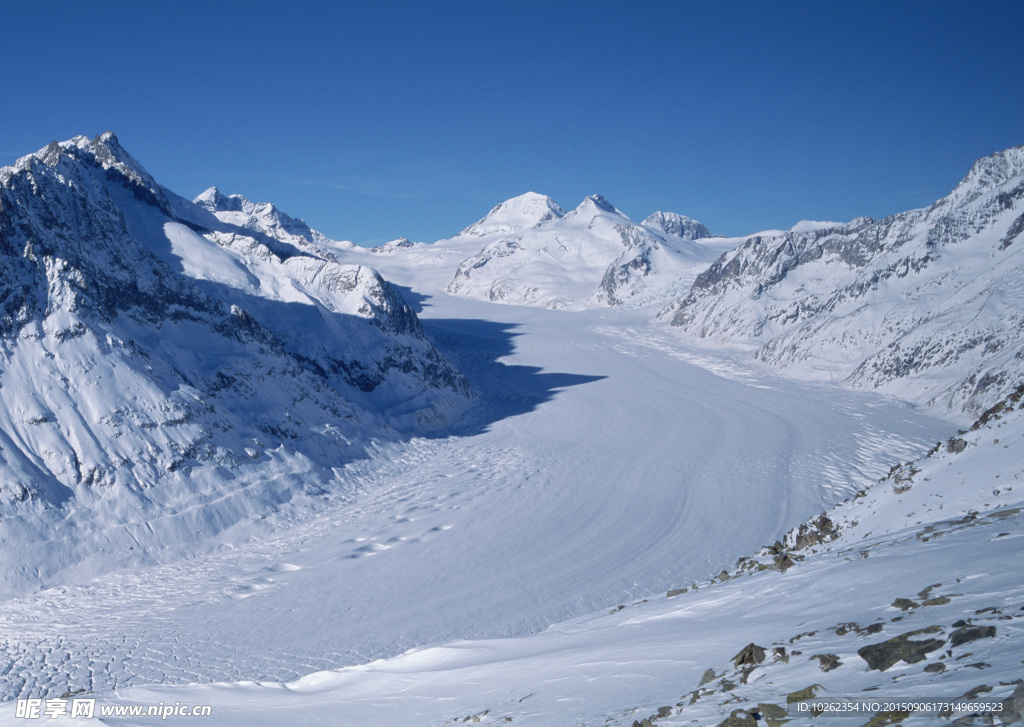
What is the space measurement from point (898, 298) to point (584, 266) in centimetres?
7981

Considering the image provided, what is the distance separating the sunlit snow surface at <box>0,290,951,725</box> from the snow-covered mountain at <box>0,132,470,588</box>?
228 cm

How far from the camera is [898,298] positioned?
59250 mm

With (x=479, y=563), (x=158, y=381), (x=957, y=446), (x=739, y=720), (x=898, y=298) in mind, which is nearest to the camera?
(x=739, y=720)

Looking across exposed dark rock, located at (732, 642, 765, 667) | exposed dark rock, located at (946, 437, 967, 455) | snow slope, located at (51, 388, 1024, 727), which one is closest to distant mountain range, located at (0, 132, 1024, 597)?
snow slope, located at (51, 388, 1024, 727)

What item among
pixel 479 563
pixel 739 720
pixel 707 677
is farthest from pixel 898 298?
pixel 739 720

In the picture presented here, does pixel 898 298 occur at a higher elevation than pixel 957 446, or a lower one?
higher

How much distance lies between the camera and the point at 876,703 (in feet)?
19.9

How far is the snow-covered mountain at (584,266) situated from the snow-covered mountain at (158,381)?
66.7 m

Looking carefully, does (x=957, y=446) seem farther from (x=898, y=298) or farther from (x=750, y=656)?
(x=898, y=298)

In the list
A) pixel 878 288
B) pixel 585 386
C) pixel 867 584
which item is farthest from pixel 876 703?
pixel 878 288

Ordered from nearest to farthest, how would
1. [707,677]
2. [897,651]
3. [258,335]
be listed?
1. [897,651]
2. [707,677]
3. [258,335]

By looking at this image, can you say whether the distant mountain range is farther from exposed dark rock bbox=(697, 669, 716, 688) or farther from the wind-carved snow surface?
exposed dark rock bbox=(697, 669, 716, 688)

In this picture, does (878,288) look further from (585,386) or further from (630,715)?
(630,715)

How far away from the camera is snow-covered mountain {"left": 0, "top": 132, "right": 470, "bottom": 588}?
1029 inches
